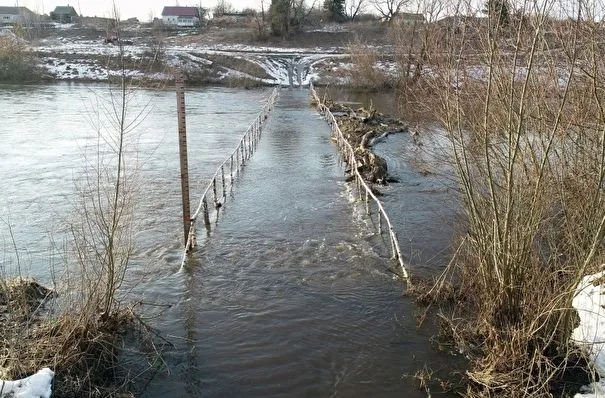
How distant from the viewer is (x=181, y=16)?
11038 centimetres

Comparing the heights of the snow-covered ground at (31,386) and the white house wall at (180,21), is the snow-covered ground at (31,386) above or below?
below

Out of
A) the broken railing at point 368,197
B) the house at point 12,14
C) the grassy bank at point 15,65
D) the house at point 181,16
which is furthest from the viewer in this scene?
the house at point 181,16

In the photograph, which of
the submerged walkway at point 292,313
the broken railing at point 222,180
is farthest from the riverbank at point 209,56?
the submerged walkway at point 292,313

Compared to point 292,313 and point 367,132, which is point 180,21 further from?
point 292,313

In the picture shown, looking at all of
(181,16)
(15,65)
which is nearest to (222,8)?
(181,16)

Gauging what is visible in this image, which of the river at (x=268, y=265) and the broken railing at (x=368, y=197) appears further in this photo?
the broken railing at (x=368, y=197)

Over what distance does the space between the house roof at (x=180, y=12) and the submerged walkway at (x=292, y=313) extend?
104216 mm

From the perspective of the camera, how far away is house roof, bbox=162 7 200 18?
111 metres

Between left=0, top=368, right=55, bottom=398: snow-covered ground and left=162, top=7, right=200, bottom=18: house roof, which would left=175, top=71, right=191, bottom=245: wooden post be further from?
left=162, top=7, right=200, bottom=18: house roof

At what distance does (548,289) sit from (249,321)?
15.0 feet

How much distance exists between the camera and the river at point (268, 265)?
7.64 m

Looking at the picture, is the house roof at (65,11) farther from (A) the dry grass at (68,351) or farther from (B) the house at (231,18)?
(A) the dry grass at (68,351)

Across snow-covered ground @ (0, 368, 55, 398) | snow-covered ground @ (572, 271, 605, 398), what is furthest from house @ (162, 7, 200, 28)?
snow-covered ground @ (572, 271, 605, 398)

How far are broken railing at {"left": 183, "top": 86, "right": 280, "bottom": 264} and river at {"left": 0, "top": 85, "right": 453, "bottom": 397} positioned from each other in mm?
341
